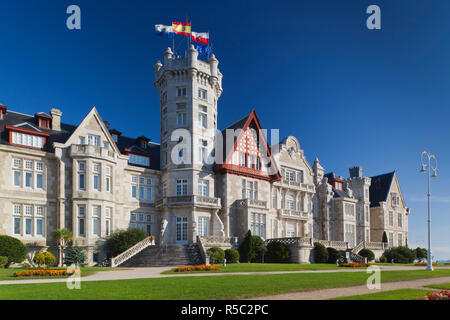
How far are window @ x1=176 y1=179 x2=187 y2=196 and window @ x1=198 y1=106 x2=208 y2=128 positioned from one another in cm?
680

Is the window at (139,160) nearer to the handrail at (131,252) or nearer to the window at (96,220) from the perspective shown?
the window at (96,220)

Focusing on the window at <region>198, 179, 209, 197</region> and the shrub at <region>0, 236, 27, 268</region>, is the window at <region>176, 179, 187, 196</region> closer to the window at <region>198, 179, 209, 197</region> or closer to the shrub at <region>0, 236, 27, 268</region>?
the window at <region>198, 179, 209, 197</region>

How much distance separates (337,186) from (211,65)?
31771mm

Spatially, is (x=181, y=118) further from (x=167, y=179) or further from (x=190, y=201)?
(x=190, y=201)

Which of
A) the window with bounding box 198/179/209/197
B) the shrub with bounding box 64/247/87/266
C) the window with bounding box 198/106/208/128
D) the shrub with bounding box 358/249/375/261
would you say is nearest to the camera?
the shrub with bounding box 64/247/87/266

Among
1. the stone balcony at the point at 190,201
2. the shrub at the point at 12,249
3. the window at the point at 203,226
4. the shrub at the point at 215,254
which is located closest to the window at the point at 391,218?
the stone balcony at the point at 190,201

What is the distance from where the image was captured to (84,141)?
133 feet

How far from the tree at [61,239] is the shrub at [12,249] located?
10.3 ft

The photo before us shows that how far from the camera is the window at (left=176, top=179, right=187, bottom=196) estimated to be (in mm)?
44219

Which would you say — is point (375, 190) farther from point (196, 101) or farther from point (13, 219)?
point (13, 219)

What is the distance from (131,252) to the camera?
36750 mm

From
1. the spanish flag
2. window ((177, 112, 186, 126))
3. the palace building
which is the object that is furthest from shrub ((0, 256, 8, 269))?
the spanish flag

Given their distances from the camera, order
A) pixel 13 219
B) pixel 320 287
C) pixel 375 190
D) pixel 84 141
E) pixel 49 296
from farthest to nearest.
→ pixel 375 190, pixel 84 141, pixel 13 219, pixel 320 287, pixel 49 296

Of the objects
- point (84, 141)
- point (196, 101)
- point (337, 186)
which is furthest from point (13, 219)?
point (337, 186)
